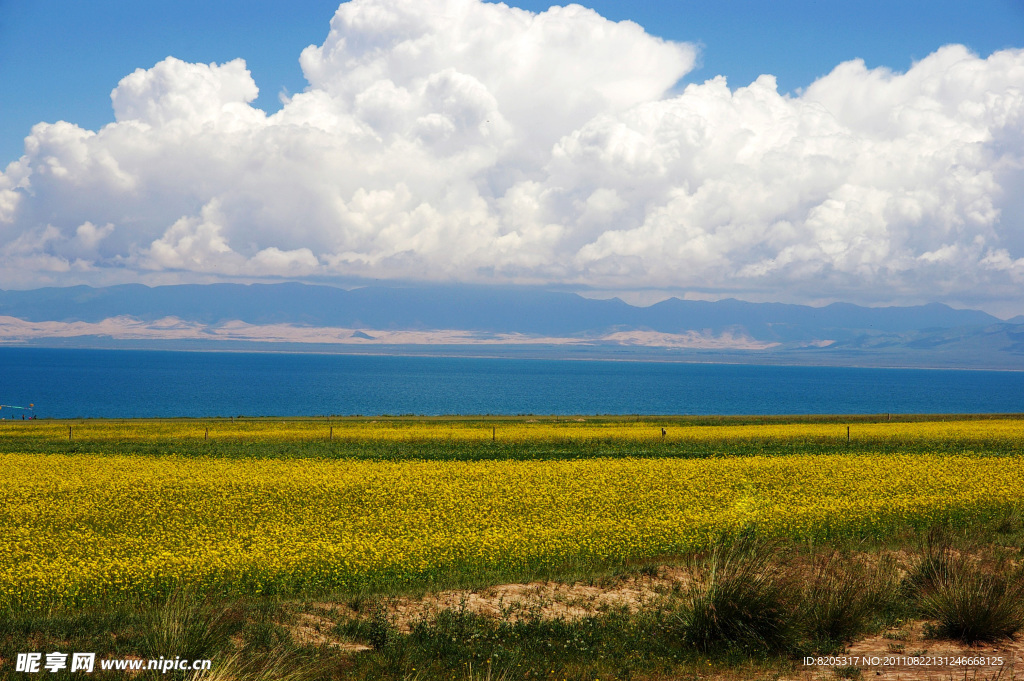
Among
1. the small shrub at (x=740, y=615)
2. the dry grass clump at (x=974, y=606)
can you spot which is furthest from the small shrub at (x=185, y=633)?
the dry grass clump at (x=974, y=606)

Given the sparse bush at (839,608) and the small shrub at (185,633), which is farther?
the sparse bush at (839,608)

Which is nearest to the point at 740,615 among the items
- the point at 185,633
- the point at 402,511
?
the point at 185,633

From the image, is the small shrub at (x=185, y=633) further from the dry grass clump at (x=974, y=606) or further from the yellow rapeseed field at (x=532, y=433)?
the yellow rapeseed field at (x=532, y=433)

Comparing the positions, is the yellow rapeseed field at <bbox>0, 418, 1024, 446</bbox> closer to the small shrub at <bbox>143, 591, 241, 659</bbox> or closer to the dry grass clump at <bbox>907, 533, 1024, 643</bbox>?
the dry grass clump at <bbox>907, 533, 1024, 643</bbox>

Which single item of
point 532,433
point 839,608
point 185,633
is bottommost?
point 532,433

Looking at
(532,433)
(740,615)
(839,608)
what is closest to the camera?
(740,615)

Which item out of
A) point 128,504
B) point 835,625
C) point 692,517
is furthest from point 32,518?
point 835,625

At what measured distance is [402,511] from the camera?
22.6 m

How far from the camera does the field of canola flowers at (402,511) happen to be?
53.8 ft

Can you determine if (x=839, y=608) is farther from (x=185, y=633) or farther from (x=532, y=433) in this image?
(x=532, y=433)

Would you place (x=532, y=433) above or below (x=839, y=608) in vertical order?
below

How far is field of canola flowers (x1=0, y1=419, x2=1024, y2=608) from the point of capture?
53.8 ft

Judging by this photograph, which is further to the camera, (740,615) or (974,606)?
(740,615)

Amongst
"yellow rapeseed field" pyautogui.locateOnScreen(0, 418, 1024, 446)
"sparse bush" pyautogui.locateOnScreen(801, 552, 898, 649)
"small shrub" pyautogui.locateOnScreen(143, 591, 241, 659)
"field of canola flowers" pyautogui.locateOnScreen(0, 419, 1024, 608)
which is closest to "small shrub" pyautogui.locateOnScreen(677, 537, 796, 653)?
"sparse bush" pyautogui.locateOnScreen(801, 552, 898, 649)
